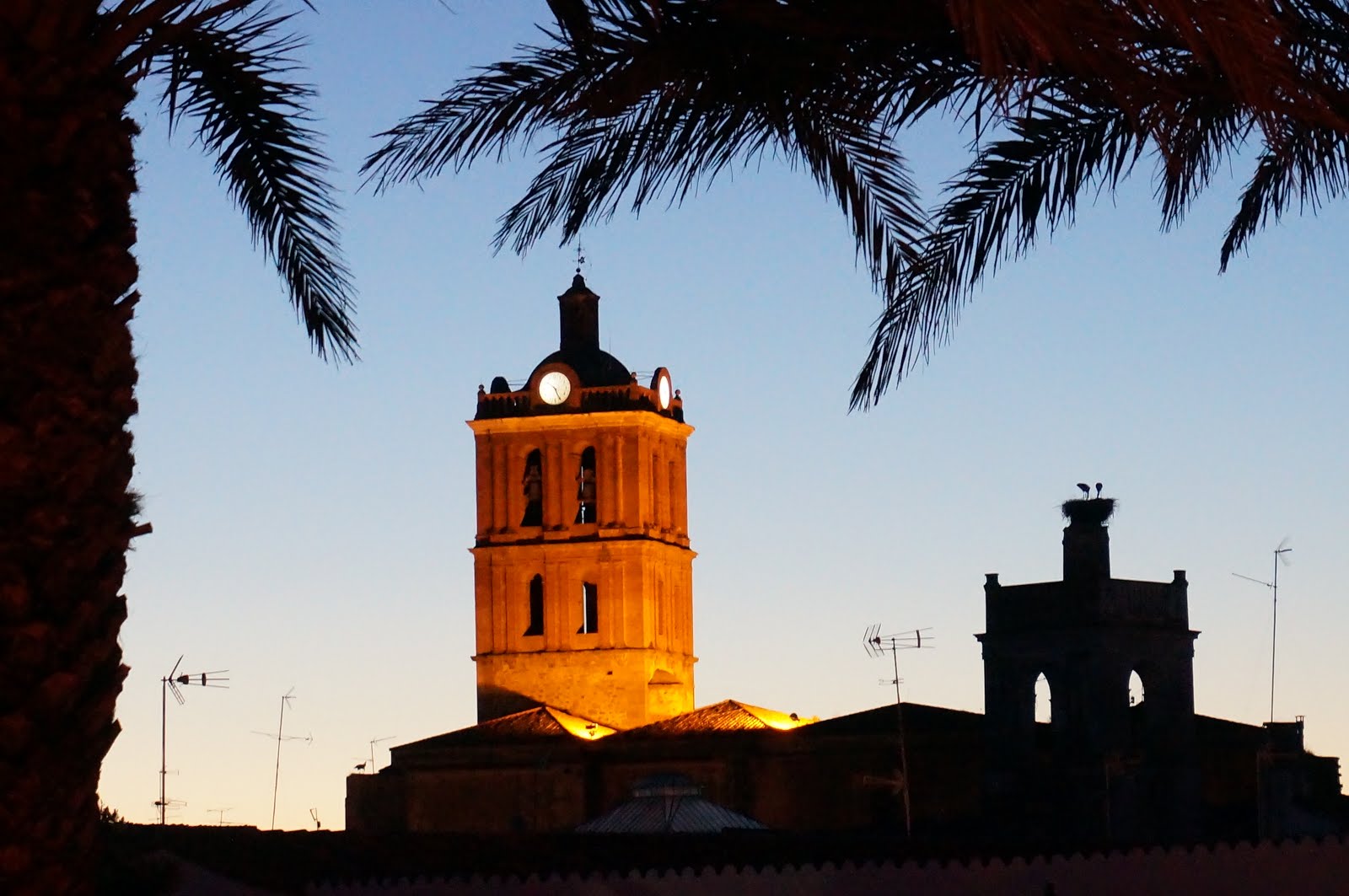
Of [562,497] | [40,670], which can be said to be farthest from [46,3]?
[562,497]

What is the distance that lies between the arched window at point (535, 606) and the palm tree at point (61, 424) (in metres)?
51.9

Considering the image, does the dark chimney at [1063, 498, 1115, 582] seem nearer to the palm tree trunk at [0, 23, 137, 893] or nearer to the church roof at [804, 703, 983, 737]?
the church roof at [804, 703, 983, 737]

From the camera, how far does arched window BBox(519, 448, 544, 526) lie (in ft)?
195

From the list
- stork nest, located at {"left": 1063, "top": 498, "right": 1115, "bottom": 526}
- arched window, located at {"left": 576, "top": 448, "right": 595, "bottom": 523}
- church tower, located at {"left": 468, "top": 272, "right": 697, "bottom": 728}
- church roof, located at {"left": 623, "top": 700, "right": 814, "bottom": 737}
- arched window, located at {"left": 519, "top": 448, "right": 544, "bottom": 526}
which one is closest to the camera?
stork nest, located at {"left": 1063, "top": 498, "right": 1115, "bottom": 526}

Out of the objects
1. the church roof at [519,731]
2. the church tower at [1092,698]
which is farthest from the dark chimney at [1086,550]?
the church roof at [519,731]

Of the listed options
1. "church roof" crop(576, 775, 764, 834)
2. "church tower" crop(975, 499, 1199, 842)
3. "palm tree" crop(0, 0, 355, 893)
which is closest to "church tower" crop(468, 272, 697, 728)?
"church roof" crop(576, 775, 764, 834)

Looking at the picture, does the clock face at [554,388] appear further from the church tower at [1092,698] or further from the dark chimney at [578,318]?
the church tower at [1092,698]

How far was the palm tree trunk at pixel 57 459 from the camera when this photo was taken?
7.01m

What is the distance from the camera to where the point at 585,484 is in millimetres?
59281

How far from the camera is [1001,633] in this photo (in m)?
42.2

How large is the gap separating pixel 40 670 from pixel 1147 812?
122 feet

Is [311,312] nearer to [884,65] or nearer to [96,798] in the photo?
[884,65]

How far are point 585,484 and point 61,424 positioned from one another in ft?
171

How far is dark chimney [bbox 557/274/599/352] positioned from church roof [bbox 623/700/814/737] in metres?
11.1
